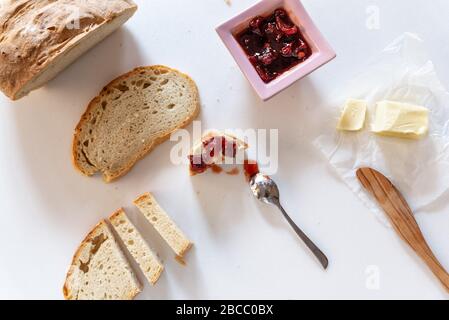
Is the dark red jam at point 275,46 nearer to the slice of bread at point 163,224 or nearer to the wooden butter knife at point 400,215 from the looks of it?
the wooden butter knife at point 400,215

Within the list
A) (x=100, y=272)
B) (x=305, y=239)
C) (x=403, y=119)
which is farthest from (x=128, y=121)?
(x=403, y=119)

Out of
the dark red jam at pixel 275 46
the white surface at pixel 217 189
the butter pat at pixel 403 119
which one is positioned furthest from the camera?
the white surface at pixel 217 189

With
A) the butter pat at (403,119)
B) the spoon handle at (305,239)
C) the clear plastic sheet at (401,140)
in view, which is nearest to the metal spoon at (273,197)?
the spoon handle at (305,239)

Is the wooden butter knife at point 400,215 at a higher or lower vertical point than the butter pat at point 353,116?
lower

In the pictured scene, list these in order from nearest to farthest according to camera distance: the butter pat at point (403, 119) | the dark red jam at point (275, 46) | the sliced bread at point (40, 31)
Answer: the sliced bread at point (40, 31)
the dark red jam at point (275, 46)
the butter pat at point (403, 119)

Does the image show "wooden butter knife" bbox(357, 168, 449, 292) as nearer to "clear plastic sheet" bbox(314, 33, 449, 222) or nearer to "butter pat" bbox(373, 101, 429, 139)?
"clear plastic sheet" bbox(314, 33, 449, 222)

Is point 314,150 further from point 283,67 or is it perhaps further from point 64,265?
point 64,265

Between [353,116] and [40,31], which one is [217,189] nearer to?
[353,116]
